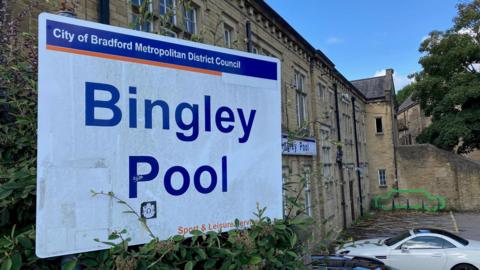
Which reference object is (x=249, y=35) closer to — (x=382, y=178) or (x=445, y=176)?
(x=445, y=176)

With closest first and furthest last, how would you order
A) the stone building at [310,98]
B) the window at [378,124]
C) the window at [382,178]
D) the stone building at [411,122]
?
the stone building at [310,98]
the window at [382,178]
the window at [378,124]
the stone building at [411,122]

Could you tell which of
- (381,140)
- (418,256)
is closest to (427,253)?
(418,256)

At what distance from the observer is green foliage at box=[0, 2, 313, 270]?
158cm

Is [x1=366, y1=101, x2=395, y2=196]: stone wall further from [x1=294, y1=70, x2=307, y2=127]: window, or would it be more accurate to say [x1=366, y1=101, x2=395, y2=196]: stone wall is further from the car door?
the car door

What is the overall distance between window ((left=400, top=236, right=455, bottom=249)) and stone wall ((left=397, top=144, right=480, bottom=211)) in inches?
817

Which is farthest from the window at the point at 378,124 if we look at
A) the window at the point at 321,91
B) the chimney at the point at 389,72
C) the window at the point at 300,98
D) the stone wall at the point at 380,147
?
the window at the point at 300,98

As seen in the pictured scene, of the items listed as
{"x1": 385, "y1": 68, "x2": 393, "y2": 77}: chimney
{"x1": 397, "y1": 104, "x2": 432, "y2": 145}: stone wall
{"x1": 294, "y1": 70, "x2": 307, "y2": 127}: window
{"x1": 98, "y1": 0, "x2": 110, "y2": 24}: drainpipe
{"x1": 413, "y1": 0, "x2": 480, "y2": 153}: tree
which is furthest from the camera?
{"x1": 397, "y1": 104, "x2": 432, "y2": 145}: stone wall

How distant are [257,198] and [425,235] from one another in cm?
1141

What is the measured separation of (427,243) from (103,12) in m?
11.0

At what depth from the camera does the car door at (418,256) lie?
11109 mm

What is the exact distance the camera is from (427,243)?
1157 cm

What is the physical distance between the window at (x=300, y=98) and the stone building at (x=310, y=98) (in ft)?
0.14

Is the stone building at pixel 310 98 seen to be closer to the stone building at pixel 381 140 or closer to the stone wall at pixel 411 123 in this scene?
the stone building at pixel 381 140

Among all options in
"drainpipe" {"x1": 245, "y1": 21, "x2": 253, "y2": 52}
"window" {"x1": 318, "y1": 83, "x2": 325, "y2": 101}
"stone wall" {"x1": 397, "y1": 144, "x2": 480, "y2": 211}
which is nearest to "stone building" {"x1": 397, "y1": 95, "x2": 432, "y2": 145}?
"stone wall" {"x1": 397, "y1": 144, "x2": 480, "y2": 211}
